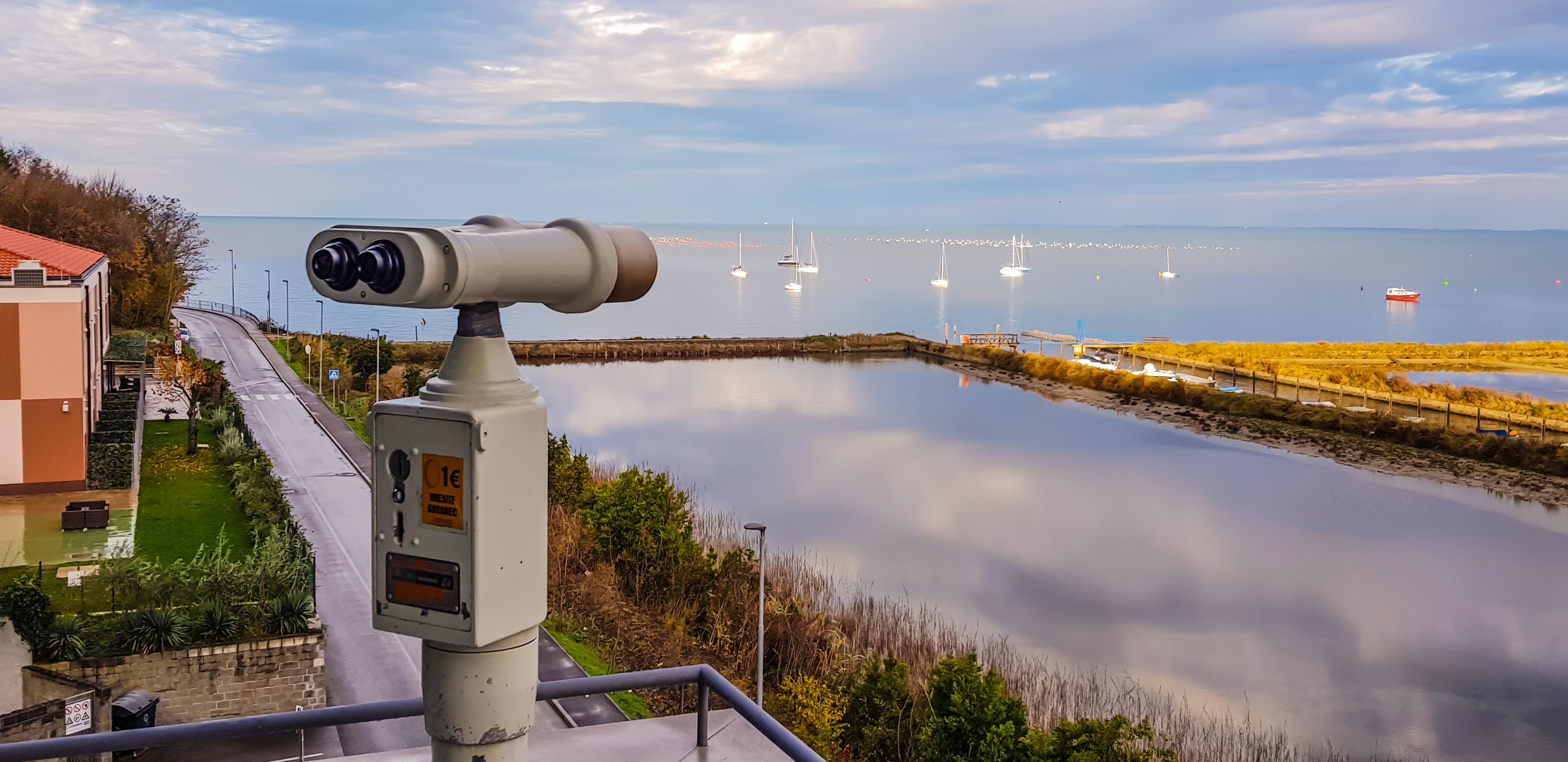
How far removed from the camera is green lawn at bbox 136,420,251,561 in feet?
72.0

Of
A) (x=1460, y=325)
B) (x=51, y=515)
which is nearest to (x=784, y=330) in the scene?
(x=1460, y=325)

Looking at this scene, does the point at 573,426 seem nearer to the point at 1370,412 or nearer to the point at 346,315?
the point at 1370,412

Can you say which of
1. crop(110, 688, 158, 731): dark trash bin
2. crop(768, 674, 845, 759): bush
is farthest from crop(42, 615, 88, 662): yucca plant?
crop(768, 674, 845, 759): bush

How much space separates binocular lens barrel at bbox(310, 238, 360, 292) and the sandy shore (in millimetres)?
45075

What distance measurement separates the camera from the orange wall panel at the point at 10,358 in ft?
79.5

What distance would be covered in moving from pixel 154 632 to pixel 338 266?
16.0m

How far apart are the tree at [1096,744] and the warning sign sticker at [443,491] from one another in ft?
37.1

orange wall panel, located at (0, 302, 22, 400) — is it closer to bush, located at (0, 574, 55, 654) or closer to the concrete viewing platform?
bush, located at (0, 574, 55, 654)

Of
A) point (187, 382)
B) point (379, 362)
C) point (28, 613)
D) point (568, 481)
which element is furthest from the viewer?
point (379, 362)

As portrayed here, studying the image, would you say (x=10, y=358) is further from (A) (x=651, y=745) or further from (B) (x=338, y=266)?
(B) (x=338, y=266)

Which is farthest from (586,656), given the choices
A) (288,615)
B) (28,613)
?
(28,613)

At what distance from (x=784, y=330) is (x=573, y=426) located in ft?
169

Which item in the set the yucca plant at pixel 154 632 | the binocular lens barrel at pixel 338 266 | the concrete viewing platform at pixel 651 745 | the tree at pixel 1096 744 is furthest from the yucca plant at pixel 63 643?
the binocular lens barrel at pixel 338 266

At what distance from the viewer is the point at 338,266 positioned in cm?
242
